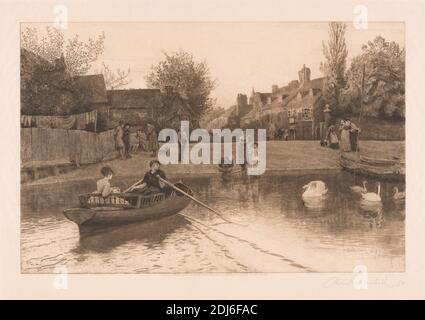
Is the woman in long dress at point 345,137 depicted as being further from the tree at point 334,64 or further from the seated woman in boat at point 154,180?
the seated woman in boat at point 154,180

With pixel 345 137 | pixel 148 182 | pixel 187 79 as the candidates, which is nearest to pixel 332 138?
pixel 345 137

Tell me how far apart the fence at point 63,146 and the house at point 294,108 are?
2.20 m

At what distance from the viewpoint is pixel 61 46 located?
8195 millimetres

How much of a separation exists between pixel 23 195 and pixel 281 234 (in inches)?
155

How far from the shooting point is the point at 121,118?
831 centimetres

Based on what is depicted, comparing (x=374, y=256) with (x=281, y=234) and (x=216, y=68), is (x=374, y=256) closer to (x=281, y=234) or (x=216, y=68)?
(x=281, y=234)

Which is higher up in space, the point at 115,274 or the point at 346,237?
the point at 346,237

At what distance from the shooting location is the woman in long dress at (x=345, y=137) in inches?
329

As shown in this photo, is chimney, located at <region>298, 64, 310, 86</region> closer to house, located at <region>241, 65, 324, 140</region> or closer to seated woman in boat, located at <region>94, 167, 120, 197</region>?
house, located at <region>241, 65, 324, 140</region>

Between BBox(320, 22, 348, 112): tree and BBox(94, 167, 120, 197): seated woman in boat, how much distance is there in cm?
353

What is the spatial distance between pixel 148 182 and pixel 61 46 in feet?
8.01

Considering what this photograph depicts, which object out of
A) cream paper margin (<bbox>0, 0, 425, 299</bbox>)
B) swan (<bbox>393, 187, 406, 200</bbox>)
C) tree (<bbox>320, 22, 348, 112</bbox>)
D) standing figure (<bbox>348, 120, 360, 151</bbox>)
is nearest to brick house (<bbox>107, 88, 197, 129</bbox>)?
cream paper margin (<bbox>0, 0, 425, 299</bbox>)

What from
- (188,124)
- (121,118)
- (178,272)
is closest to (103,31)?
(121,118)

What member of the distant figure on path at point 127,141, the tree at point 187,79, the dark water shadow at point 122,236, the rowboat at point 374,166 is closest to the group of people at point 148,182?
the distant figure on path at point 127,141
